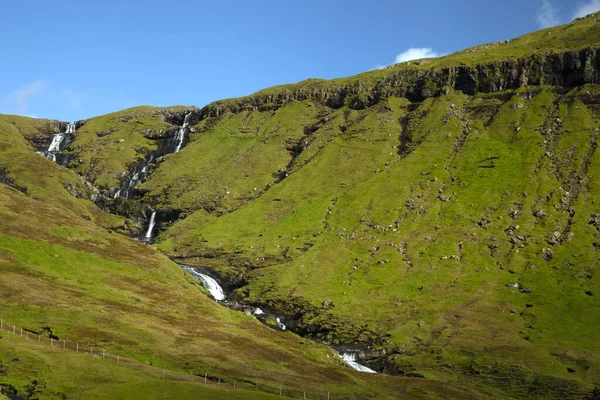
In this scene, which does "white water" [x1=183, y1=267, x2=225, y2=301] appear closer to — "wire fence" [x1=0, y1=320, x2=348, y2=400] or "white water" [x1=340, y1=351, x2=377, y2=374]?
"white water" [x1=340, y1=351, x2=377, y2=374]

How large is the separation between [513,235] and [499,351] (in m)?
59.9

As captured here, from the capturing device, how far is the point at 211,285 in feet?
576

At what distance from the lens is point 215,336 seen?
109125mm

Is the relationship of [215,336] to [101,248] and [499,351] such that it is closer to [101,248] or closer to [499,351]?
[101,248]

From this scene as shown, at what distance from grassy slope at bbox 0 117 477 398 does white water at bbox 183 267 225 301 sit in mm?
11446

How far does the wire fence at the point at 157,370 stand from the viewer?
3098 inches

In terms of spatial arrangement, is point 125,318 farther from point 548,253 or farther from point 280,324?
point 548,253

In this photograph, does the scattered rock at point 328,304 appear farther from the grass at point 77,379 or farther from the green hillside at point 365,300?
the grass at point 77,379

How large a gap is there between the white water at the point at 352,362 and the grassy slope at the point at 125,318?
21.4 feet

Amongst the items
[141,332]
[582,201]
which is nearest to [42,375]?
[141,332]

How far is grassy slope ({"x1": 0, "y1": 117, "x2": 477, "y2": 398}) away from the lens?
87.8 meters

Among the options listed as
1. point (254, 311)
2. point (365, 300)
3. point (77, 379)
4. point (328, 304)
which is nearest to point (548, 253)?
point (365, 300)

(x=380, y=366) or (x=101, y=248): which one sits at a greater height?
(x=101, y=248)

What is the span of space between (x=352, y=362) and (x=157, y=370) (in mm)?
62133
